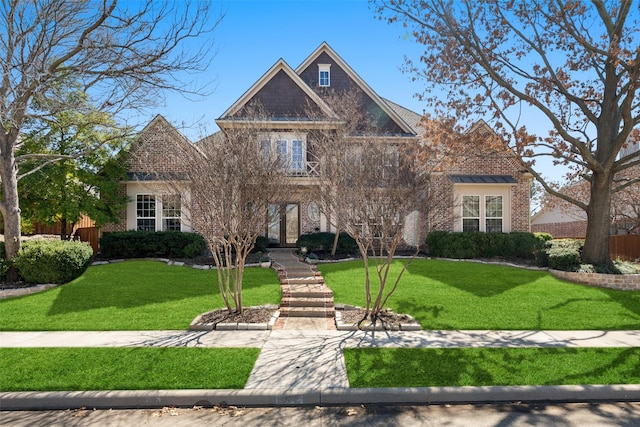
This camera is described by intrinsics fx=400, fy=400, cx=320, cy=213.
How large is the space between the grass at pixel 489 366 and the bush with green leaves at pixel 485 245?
956 cm

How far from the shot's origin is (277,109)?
1873 centimetres

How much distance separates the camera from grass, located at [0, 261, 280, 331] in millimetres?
8180

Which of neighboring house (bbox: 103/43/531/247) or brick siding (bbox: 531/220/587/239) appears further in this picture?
brick siding (bbox: 531/220/587/239)

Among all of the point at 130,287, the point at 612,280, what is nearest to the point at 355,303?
the point at 130,287

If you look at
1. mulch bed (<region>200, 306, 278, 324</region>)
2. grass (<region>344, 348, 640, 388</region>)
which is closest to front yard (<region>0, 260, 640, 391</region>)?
grass (<region>344, 348, 640, 388</region>)

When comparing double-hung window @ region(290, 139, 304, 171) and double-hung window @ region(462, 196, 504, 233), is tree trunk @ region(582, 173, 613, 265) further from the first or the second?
double-hung window @ region(290, 139, 304, 171)

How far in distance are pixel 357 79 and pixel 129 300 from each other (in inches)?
617

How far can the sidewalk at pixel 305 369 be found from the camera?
4934 millimetres

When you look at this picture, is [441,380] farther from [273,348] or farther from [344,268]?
[344,268]

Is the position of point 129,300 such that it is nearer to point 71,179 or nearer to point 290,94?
point 71,179

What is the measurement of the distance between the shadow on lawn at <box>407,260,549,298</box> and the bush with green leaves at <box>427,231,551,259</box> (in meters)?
1.31

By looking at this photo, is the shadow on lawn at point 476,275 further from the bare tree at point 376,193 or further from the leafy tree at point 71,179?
the leafy tree at point 71,179

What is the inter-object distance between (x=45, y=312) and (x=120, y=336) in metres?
2.88

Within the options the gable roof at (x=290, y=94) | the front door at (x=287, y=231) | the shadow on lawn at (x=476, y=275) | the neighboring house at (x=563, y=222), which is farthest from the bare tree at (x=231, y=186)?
the neighboring house at (x=563, y=222)
